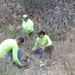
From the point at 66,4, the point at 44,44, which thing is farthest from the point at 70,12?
the point at 44,44

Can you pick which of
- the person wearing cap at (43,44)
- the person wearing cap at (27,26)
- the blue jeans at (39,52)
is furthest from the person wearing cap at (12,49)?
the person wearing cap at (27,26)

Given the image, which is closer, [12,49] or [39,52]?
[12,49]

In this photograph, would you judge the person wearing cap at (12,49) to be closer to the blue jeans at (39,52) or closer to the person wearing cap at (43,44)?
the blue jeans at (39,52)

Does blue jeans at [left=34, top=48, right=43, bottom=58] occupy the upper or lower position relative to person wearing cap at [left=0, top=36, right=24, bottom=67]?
upper

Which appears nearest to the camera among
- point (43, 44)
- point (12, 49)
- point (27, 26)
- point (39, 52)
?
point (12, 49)

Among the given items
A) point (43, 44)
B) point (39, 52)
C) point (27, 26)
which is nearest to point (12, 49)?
point (39, 52)

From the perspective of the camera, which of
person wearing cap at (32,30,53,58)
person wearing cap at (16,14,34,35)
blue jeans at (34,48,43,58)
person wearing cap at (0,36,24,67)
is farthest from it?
person wearing cap at (16,14,34,35)

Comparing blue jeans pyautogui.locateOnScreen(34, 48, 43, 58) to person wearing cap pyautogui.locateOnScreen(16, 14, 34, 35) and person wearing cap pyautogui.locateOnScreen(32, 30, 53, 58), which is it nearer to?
person wearing cap pyautogui.locateOnScreen(32, 30, 53, 58)

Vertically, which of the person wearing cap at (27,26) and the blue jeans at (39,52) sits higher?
the person wearing cap at (27,26)

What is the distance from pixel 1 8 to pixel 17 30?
3.47 m

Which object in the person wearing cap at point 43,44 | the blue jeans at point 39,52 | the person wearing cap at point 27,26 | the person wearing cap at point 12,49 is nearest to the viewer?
the person wearing cap at point 12,49

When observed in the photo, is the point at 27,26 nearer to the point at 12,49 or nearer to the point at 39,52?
the point at 39,52

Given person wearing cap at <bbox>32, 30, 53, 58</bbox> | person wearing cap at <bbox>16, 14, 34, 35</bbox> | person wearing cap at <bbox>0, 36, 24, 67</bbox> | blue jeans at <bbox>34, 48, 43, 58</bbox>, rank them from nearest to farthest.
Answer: person wearing cap at <bbox>0, 36, 24, 67</bbox> < blue jeans at <bbox>34, 48, 43, 58</bbox> < person wearing cap at <bbox>32, 30, 53, 58</bbox> < person wearing cap at <bbox>16, 14, 34, 35</bbox>

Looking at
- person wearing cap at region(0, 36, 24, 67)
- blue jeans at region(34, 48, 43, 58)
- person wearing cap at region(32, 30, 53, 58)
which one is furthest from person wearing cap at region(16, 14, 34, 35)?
person wearing cap at region(0, 36, 24, 67)
